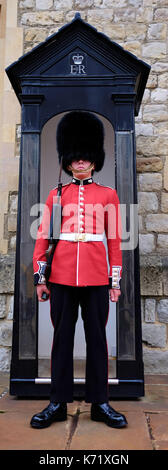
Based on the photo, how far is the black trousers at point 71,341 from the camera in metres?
2.06

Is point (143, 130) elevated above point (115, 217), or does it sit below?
above

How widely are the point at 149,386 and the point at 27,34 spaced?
2.81 m

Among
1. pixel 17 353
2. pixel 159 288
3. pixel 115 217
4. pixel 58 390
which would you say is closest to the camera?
pixel 58 390

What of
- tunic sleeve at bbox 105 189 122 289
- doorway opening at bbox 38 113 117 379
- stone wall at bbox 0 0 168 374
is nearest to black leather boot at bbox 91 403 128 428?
tunic sleeve at bbox 105 189 122 289

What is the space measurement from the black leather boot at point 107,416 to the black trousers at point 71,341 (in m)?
0.04

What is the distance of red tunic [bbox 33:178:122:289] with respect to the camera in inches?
81.8

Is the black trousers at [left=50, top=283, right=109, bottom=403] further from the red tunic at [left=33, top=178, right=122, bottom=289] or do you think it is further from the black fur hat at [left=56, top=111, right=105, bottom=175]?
the black fur hat at [left=56, top=111, right=105, bottom=175]

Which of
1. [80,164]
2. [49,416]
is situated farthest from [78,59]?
[49,416]

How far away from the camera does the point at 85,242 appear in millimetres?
2105

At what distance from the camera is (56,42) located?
8.49 feet

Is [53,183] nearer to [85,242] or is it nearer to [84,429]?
[85,242]

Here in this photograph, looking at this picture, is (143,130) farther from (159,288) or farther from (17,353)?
(17,353)

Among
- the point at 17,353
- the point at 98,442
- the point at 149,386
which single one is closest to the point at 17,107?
the point at 17,353

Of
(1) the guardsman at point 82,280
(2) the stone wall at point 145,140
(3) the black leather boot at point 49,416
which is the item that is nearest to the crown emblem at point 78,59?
(1) the guardsman at point 82,280
